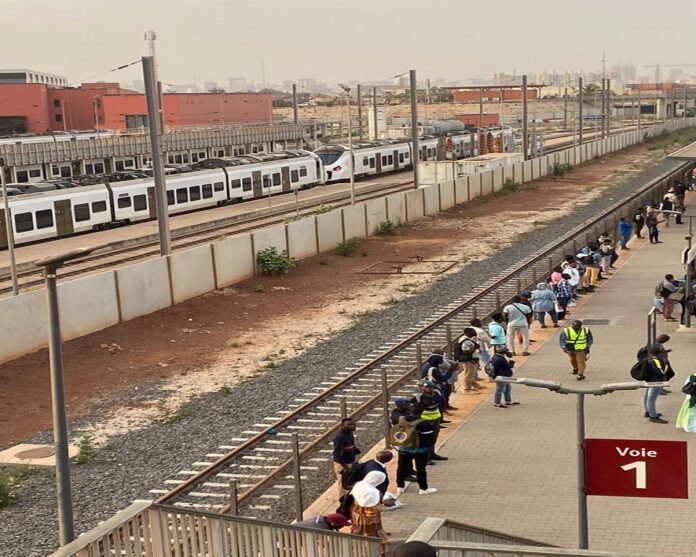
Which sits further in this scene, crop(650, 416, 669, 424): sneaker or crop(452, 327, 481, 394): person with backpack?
crop(452, 327, 481, 394): person with backpack

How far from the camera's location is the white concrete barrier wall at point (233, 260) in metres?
30.2

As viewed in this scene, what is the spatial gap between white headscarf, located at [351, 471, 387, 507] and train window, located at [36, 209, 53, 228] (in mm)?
31006

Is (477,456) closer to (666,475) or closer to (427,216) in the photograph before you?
(666,475)

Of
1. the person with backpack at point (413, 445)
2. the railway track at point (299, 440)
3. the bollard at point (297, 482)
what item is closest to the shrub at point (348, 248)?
the railway track at point (299, 440)

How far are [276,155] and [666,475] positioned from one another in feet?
168

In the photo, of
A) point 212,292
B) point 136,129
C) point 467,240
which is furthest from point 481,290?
point 136,129

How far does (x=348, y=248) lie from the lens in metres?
37.1

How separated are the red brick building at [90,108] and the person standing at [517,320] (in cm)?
6600

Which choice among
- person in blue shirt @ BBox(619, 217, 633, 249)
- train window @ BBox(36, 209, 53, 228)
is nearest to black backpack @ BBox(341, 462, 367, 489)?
person in blue shirt @ BBox(619, 217, 633, 249)

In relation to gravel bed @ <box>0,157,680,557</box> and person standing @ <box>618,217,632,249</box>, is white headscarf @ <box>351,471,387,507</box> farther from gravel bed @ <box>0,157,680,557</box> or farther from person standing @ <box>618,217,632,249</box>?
person standing @ <box>618,217,632,249</box>

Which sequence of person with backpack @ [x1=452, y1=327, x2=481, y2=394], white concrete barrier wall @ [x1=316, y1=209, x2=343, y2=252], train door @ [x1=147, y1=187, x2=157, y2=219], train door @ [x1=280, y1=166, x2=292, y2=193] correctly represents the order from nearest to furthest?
person with backpack @ [x1=452, y1=327, x2=481, y2=394] → white concrete barrier wall @ [x1=316, y1=209, x2=343, y2=252] → train door @ [x1=147, y1=187, x2=157, y2=219] → train door @ [x1=280, y1=166, x2=292, y2=193]

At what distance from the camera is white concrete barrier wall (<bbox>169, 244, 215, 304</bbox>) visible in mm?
28188

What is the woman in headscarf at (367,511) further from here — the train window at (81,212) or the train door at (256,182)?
the train door at (256,182)

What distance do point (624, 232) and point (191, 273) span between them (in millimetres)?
15326
